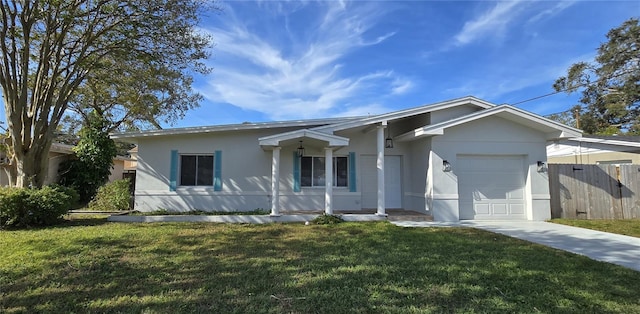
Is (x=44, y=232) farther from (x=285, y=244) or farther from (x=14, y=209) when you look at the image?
(x=285, y=244)

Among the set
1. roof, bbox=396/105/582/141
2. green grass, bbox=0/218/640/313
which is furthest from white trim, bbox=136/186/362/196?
green grass, bbox=0/218/640/313

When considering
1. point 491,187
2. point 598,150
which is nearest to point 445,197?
point 491,187

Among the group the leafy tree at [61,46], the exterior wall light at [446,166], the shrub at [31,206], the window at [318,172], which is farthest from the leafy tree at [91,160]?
the exterior wall light at [446,166]

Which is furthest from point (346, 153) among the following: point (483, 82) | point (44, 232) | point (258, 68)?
point (483, 82)

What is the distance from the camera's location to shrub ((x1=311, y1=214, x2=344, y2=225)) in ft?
30.0

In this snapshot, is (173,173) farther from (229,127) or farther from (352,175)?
(352,175)

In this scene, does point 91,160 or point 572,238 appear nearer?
point 572,238

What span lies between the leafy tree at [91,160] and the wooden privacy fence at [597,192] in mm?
17744

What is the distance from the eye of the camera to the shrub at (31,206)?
7949 millimetres

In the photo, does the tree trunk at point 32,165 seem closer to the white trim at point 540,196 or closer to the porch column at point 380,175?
the porch column at point 380,175

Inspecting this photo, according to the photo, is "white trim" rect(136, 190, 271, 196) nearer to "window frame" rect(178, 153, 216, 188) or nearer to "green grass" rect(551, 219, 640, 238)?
"window frame" rect(178, 153, 216, 188)

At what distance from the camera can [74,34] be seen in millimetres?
10086

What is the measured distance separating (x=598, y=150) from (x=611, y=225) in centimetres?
617

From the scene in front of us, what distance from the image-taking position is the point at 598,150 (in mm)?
13703
